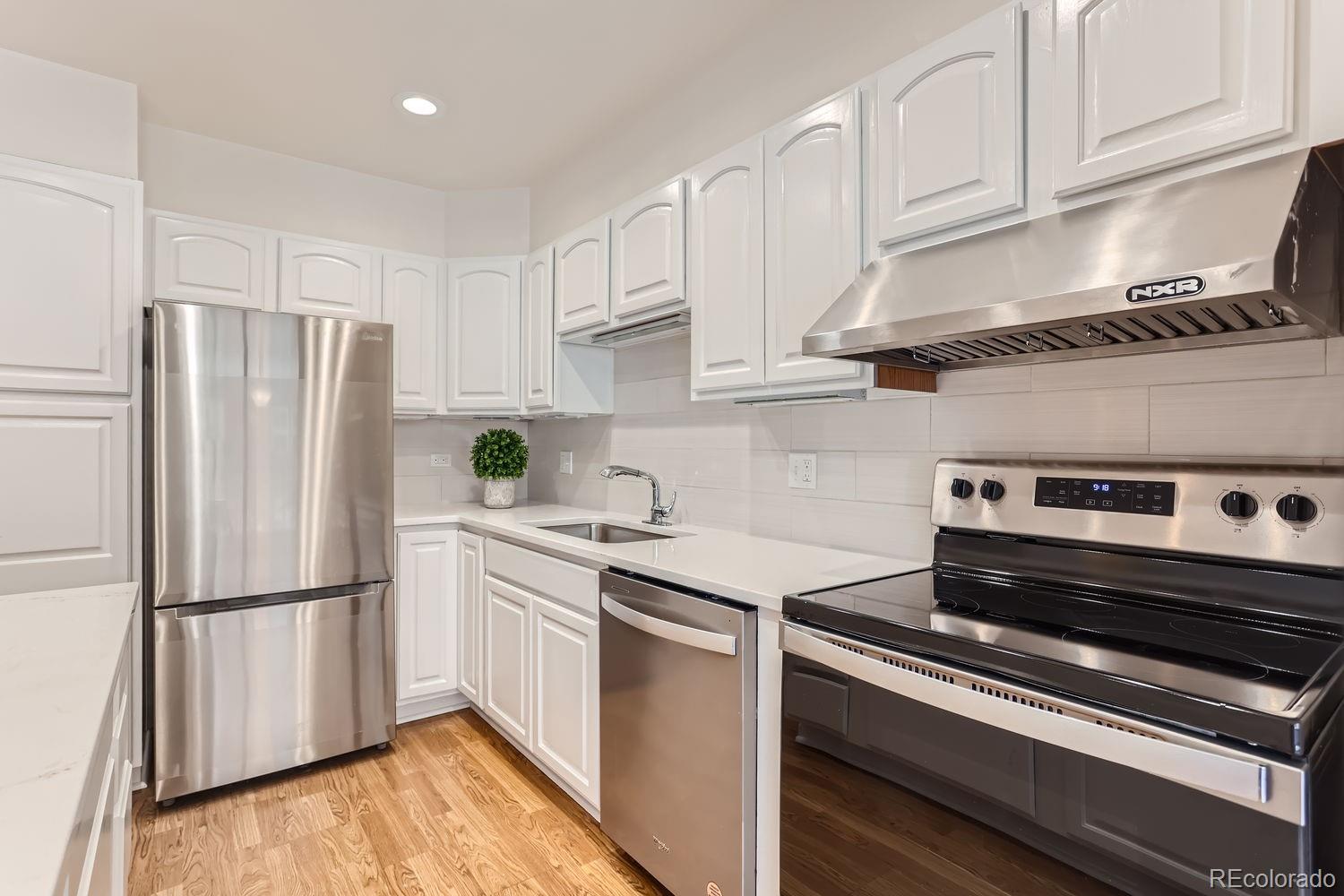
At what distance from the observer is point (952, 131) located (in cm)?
141

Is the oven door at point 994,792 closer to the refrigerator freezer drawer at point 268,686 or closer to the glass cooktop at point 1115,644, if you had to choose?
the glass cooktop at point 1115,644

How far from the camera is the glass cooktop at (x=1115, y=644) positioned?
0.80 metres

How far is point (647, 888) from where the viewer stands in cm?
183

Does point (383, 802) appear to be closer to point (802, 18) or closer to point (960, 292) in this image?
point (960, 292)

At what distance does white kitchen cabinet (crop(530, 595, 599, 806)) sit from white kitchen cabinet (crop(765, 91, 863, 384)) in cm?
97

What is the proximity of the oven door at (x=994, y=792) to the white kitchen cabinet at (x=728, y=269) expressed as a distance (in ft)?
2.90

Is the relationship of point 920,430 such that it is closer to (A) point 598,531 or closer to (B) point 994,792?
(B) point 994,792

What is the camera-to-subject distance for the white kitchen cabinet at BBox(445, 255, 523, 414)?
3199 mm

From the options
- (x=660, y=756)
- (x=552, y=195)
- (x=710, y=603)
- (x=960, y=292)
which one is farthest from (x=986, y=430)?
(x=552, y=195)

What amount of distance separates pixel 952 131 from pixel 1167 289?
0.64m

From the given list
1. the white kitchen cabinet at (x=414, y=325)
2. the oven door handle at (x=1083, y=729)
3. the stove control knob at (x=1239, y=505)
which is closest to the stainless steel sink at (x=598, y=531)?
the white kitchen cabinet at (x=414, y=325)

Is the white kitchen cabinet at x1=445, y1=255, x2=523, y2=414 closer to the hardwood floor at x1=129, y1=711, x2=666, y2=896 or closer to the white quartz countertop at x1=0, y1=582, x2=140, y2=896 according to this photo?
the hardwood floor at x1=129, y1=711, x2=666, y2=896

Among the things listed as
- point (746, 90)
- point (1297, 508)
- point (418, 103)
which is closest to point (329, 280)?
point (418, 103)

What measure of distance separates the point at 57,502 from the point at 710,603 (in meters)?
2.22
